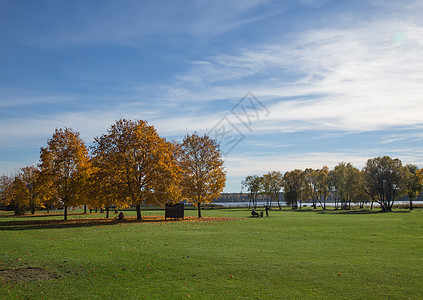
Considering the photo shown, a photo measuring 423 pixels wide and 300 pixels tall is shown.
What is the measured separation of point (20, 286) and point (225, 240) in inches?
471

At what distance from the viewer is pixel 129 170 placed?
127 feet

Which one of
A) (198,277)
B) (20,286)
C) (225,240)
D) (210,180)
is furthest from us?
(210,180)

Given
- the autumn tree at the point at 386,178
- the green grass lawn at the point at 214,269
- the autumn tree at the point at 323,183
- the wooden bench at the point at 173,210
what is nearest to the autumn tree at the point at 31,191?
the wooden bench at the point at 173,210

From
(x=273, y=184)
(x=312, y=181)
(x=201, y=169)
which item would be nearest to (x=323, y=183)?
(x=312, y=181)

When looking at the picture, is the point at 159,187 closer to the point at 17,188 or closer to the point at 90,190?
the point at 90,190

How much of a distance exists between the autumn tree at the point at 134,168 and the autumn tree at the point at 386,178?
5915 cm

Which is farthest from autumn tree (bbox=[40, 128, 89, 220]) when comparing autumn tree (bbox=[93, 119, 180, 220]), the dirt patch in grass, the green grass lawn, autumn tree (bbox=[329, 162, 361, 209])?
autumn tree (bbox=[329, 162, 361, 209])

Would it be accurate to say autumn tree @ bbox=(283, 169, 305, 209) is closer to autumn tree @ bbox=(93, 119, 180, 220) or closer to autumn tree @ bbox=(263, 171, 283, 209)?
autumn tree @ bbox=(263, 171, 283, 209)

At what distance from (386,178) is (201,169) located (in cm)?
5401

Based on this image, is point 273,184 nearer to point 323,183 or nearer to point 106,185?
point 323,183

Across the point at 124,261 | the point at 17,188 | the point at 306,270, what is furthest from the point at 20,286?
the point at 17,188

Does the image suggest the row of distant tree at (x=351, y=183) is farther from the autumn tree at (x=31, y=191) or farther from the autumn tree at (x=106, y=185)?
the autumn tree at (x=31, y=191)

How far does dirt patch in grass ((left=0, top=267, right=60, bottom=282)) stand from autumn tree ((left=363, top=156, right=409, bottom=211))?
7813 centimetres

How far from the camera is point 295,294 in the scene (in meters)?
9.56
